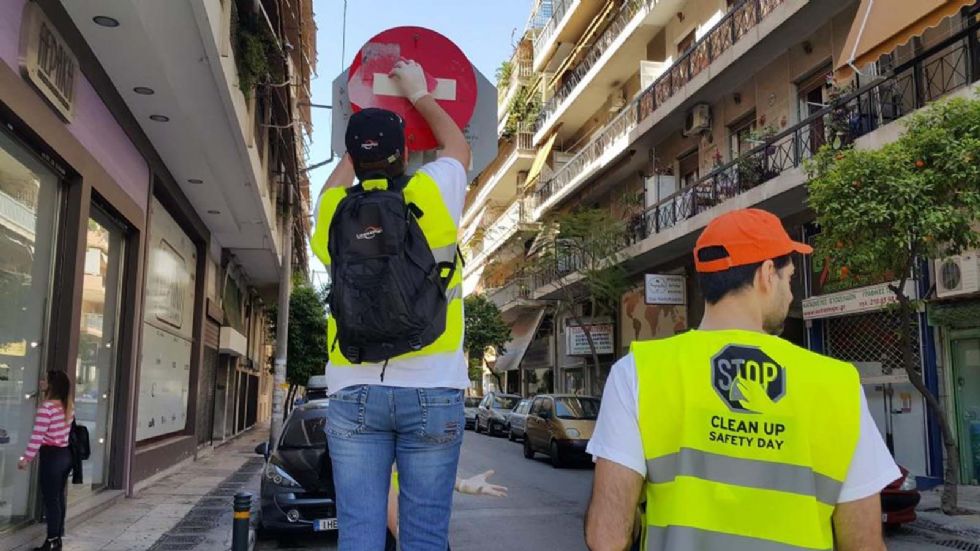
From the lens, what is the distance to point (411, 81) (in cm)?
291

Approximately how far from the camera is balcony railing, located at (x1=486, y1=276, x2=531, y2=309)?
3375cm

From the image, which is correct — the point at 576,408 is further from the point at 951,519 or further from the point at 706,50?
the point at 951,519

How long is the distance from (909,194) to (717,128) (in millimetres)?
10694

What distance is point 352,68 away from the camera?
3.03m

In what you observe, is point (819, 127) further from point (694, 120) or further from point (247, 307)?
point (247, 307)

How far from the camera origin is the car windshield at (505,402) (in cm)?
2908

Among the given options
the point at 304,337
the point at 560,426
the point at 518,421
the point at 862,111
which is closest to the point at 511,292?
the point at 304,337

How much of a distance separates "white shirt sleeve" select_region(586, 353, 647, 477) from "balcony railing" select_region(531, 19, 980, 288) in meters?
10.9

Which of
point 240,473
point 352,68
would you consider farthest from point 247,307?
point 352,68

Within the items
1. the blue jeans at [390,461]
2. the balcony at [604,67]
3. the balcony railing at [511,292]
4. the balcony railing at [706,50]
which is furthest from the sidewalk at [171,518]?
the balcony railing at [511,292]

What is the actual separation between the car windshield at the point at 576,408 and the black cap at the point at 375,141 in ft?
51.3

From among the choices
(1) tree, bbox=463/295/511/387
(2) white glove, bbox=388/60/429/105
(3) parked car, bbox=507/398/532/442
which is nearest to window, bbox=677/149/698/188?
(3) parked car, bbox=507/398/532/442

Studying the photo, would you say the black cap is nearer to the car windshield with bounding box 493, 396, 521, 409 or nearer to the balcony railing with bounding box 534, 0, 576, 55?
the car windshield with bounding box 493, 396, 521, 409

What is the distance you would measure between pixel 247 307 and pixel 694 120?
1660cm
